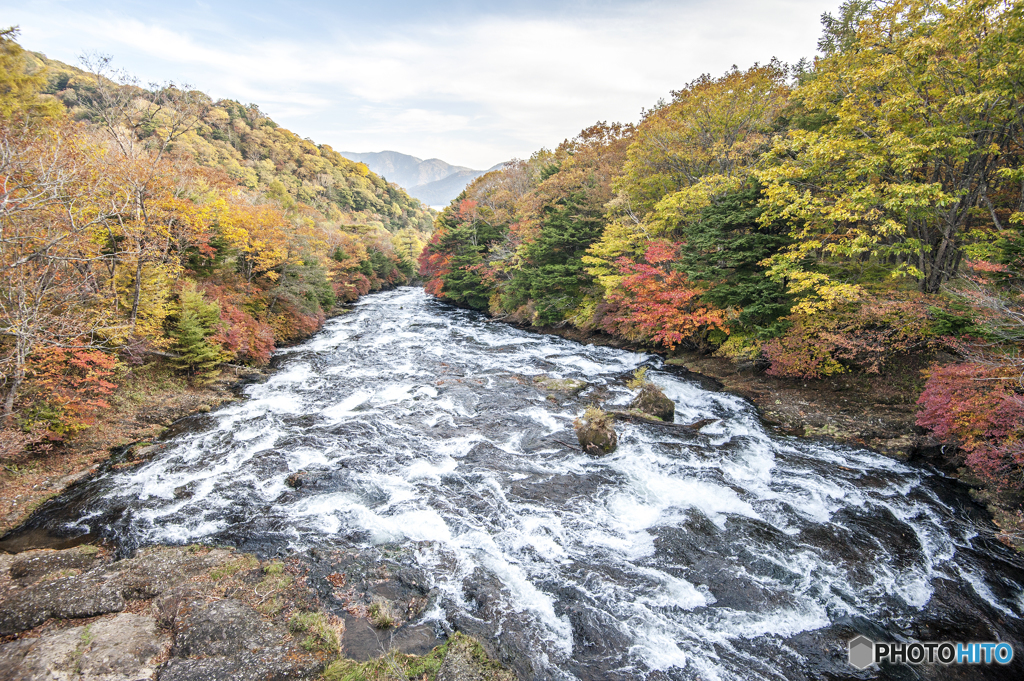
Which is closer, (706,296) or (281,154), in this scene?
(706,296)

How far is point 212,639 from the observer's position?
506 centimetres

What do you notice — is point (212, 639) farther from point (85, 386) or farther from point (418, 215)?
point (418, 215)

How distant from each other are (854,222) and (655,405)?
11.6 m

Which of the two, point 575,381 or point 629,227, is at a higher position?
point 629,227

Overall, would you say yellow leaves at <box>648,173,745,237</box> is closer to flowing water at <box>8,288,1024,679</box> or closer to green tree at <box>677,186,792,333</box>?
green tree at <box>677,186,792,333</box>

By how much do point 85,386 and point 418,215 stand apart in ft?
328


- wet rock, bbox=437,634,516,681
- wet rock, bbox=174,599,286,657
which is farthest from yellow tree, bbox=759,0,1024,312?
wet rock, bbox=174,599,286,657

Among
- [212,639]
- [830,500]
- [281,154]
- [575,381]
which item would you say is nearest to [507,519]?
[212,639]

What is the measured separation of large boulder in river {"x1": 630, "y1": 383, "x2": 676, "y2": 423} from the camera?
12.9 metres

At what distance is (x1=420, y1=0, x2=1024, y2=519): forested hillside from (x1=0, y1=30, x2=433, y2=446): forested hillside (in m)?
17.0

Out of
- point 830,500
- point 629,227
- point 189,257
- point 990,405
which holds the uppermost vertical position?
point 629,227

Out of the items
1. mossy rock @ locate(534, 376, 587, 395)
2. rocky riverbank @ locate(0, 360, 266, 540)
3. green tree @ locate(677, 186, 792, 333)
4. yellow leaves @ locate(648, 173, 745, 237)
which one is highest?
yellow leaves @ locate(648, 173, 745, 237)

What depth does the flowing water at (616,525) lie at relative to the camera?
589 centimetres

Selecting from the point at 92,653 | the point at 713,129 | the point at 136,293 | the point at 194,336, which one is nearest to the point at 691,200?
the point at 713,129
